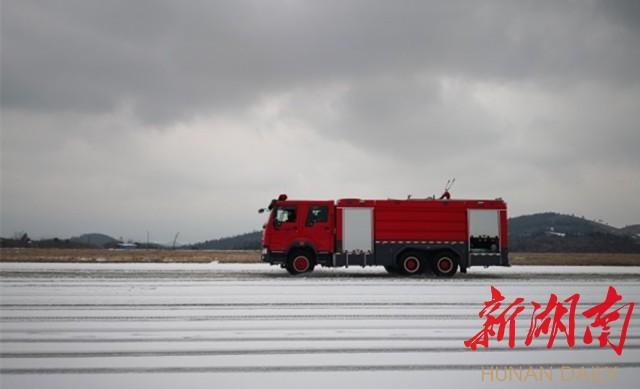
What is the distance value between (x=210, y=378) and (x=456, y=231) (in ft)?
48.4

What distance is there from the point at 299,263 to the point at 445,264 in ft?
17.9

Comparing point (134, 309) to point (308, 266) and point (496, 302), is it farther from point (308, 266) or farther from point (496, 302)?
point (308, 266)

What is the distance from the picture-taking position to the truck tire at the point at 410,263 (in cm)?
1789

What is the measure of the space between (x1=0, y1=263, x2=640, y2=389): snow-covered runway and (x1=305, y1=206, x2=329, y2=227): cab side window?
683cm

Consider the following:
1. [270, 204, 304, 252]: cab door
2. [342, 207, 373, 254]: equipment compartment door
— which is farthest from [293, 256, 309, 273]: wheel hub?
[342, 207, 373, 254]: equipment compartment door

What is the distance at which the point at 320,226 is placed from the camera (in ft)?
59.6

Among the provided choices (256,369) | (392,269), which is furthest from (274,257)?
(256,369)

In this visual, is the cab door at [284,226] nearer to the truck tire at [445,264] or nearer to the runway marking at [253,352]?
the truck tire at [445,264]

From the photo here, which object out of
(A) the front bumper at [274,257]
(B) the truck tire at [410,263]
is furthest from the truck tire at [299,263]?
(B) the truck tire at [410,263]

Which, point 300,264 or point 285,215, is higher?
point 285,215

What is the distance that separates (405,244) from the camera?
59.2 feet

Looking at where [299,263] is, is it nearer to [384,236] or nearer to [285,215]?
[285,215]

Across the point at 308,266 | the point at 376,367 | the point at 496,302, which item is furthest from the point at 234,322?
the point at 308,266

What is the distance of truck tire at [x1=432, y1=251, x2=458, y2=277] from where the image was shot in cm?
1784
